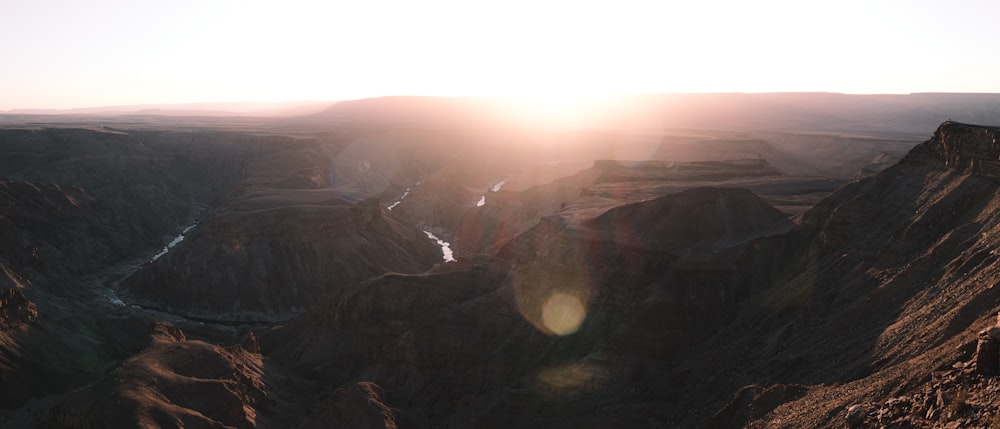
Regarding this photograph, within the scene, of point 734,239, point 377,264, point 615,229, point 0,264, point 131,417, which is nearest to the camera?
point 131,417

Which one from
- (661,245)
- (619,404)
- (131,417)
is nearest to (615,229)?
(661,245)

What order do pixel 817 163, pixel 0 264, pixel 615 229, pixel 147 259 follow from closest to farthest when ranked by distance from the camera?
1. pixel 615 229
2. pixel 0 264
3. pixel 147 259
4. pixel 817 163

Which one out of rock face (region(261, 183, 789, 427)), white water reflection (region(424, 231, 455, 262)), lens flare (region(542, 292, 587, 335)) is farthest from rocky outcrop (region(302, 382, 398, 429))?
white water reflection (region(424, 231, 455, 262))

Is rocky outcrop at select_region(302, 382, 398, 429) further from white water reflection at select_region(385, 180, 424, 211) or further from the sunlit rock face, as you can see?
white water reflection at select_region(385, 180, 424, 211)

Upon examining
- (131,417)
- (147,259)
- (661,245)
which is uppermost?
(661,245)

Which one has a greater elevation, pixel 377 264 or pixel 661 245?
pixel 661 245

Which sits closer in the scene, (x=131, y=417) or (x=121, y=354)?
(x=131, y=417)


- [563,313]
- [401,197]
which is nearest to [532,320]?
[563,313]

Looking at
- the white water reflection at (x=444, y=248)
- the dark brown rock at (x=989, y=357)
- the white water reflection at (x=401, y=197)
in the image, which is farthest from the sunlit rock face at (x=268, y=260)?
the dark brown rock at (x=989, y=357)

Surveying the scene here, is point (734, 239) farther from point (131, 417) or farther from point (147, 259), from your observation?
point (147, 259)
